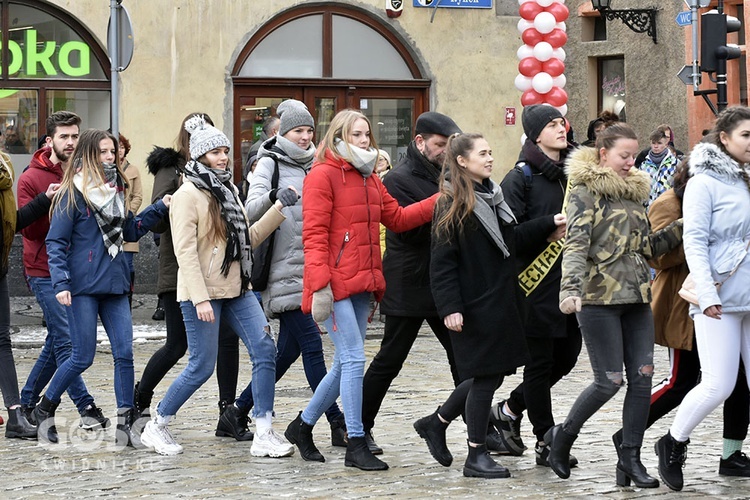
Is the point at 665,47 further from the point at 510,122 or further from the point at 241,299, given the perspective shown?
the point at 241,299

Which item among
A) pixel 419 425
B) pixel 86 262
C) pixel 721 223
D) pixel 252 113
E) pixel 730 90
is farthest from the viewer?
pixel 730 90

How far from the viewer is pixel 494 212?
24.5 feet

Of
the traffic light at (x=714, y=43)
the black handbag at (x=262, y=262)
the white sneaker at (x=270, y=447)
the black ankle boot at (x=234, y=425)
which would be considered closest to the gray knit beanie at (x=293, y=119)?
the black handbag at (x=262, y=262)

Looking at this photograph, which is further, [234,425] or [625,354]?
[234,425]

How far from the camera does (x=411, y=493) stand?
23.0 ft

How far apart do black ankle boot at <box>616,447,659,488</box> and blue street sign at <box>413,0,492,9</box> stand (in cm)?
1341

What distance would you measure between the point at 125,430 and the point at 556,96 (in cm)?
1067

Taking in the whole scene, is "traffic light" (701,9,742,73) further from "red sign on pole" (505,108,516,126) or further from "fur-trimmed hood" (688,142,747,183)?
"fur-trimmed hood" (688,142,747,183)

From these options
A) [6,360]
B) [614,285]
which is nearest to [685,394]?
[614,285]

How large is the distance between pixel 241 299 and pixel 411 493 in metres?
1.73

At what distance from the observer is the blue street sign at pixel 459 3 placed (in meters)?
19.8

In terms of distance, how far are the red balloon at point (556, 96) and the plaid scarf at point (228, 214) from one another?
10388 millimetres

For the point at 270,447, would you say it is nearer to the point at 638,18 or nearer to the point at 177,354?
the point at 177,354

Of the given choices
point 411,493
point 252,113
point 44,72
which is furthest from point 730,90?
point 411,493
